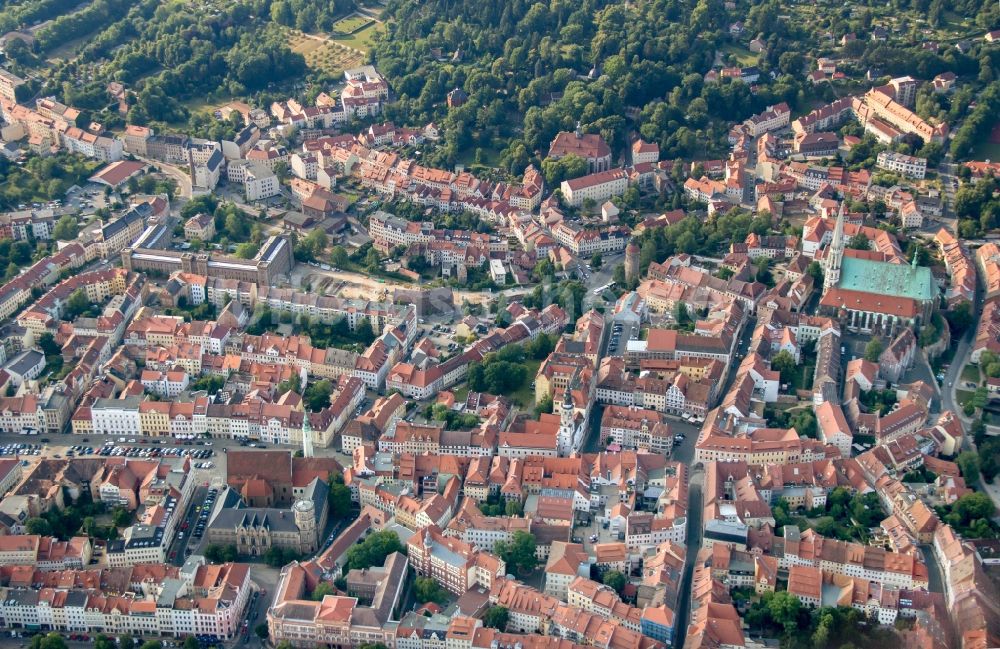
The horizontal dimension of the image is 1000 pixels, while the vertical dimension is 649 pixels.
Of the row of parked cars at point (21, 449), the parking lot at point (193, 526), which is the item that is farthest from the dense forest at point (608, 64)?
the parking lot at point (193, 526)

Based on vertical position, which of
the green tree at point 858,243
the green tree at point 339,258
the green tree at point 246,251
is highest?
the green tree at point 858,243

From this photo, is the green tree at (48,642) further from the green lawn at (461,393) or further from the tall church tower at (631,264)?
the tall church tower at (631,264)

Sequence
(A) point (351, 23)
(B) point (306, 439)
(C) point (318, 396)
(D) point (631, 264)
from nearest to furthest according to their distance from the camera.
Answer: (B) point (306, 439)
(C) point (318, 396)
(D) point (631, 264)
(A) point (351, 23)

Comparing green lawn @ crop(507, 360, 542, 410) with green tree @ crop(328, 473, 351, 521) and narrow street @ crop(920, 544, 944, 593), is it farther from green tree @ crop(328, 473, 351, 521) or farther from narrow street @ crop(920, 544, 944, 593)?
narrow street @ crop(920, 544, 944, 593)

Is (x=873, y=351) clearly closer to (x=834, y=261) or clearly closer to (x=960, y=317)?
(x=960, y=317)

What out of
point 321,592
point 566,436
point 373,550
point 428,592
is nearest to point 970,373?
point 566,436

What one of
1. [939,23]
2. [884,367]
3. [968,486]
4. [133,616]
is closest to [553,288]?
[884,367]
